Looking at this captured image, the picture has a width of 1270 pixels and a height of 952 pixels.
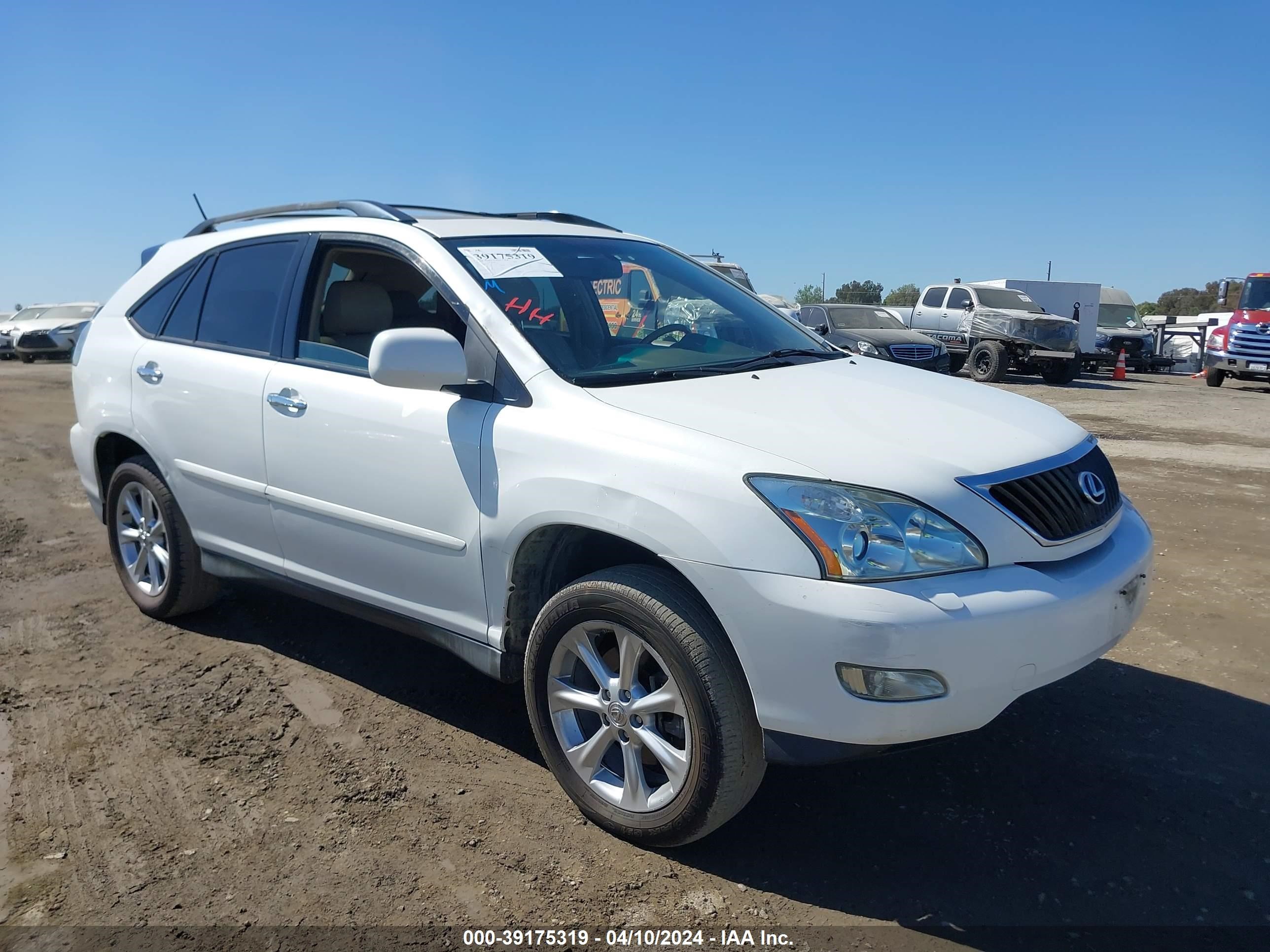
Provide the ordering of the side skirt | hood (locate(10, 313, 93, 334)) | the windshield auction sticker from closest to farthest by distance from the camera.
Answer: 1. the side skirt
2. the windshield auction sticker
3. hood (locate(10, 313, 93, 334))

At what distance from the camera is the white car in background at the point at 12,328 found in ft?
95.6

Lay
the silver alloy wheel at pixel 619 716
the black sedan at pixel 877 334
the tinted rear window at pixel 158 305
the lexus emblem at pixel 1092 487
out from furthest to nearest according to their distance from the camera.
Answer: the black sedan at pixel 877 334 < the tinted rear window at pixel 158 305 < the lexus emblem at pixel 1092 487 < the silver alloy wheel at pixel 619 716

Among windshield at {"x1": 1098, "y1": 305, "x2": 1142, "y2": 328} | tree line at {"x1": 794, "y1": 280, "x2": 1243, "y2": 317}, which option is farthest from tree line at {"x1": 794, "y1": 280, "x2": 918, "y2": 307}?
windshield at {"x1": 1098, "y1": 305, "x2": 1142, "y2": 328}

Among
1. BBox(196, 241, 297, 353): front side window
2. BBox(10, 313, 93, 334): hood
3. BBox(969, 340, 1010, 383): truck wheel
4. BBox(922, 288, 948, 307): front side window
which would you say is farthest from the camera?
BBox(10, 313, 93, 334): hood

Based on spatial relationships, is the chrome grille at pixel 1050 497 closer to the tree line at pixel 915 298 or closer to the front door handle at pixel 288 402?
the front door handle at pixel 288 402

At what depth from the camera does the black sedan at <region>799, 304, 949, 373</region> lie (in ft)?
48.4

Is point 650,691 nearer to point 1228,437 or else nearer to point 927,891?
point 927,891

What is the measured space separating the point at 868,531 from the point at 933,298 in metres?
20.2

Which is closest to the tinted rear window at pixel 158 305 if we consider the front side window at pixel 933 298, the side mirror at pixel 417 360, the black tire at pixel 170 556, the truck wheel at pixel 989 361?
the black tire at pixel 170 556

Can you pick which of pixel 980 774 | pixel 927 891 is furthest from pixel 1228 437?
pixel 927 891

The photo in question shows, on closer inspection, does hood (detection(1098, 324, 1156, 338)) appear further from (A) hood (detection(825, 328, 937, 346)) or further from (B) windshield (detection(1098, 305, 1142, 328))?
(A) hood (detection(825, 328, 937, 346))

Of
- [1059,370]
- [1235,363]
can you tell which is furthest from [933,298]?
[1235,363]

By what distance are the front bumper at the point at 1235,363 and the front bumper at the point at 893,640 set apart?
18.9 metres

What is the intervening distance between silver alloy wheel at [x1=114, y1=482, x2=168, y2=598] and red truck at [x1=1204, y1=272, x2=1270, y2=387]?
19474 millimetres
